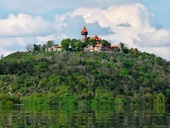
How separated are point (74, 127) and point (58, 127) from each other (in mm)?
2292

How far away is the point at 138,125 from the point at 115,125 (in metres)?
3.53

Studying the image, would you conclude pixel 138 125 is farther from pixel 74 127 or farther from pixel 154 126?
pixel 74 127

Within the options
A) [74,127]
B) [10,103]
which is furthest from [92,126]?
[10,103]

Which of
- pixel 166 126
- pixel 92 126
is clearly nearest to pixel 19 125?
pixel 92 126

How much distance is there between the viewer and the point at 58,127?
7600cm

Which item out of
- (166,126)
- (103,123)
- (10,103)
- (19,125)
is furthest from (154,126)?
(10,103)

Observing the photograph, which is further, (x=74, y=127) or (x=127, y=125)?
(x=127, y=125)

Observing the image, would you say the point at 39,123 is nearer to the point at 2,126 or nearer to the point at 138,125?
the point at 2,126

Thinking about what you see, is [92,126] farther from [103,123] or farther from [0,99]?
[0,99]

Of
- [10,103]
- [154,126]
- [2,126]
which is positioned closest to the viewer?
[2,126]

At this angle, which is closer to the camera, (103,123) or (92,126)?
(92,126)

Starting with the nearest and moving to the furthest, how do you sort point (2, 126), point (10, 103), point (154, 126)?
point (2, 126), point (154, 126), point (10, 103)

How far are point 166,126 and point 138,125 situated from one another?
425 centimetres

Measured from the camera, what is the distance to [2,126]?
74375 mm
